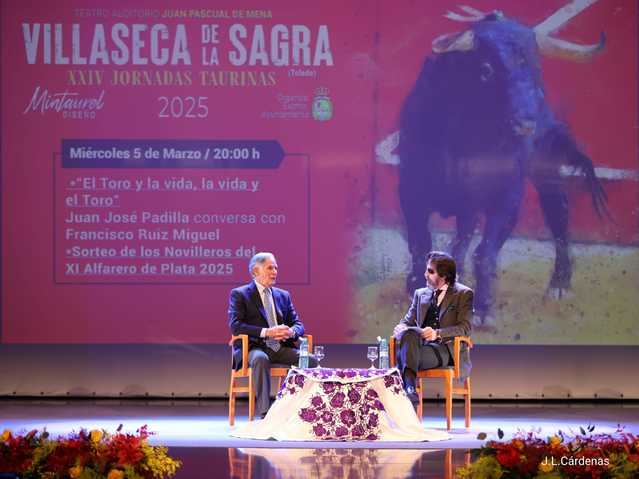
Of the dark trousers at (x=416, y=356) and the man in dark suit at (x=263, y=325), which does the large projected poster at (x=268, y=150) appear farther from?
the dark trousers at (x=416, y=356)

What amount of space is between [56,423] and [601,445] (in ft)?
13.1

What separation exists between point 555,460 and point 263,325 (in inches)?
144

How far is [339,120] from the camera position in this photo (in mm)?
8211

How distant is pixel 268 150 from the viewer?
8203 mm

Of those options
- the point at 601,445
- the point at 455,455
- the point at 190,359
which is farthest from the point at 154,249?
the point at 601,445

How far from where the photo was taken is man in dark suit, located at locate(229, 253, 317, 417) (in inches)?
262

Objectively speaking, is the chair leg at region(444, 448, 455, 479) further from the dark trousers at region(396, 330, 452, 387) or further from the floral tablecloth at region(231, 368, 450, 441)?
the dark trousers at region(396, 330, 452, 387)

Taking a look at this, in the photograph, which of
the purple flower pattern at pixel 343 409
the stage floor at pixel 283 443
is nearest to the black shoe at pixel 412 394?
the stage floor at pixel 283 443

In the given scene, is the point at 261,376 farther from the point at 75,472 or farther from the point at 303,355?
the point at 75,472

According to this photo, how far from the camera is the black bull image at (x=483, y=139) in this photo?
819cm

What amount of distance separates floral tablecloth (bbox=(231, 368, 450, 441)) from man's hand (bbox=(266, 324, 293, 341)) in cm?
74

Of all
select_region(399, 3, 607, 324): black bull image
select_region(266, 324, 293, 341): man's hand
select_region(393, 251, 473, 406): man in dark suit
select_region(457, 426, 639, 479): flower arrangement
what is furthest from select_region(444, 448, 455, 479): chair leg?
select_region(399, 3, 607, 324): black bull image

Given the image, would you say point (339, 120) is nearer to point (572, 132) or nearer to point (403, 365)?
point (572, 132)

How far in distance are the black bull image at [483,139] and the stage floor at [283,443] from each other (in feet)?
3.89
